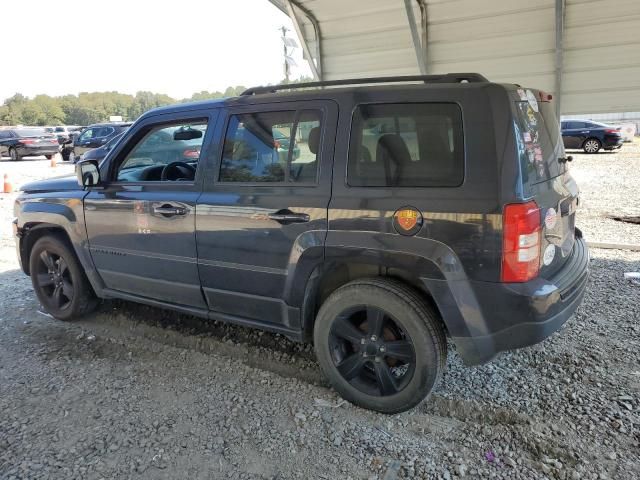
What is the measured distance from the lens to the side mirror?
12.2ft

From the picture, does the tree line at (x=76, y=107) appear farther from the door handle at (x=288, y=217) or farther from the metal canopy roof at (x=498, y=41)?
the door handle at (x=288, y=217)

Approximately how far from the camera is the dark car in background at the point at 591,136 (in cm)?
2086

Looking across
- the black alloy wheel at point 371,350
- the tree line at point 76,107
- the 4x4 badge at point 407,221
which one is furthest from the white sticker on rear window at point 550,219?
the tree line at point 76,107

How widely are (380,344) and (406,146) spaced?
45.8 inches

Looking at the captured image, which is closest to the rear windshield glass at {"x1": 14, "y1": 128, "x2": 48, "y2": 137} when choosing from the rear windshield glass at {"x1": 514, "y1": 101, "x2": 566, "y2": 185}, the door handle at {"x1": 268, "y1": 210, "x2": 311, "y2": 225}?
the door handle at {"x1": 268, "y1": 210, "x2": 311, "y2": 225}

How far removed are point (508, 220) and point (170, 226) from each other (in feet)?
7.49

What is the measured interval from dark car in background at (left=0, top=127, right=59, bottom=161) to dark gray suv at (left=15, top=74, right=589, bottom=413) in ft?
80.3

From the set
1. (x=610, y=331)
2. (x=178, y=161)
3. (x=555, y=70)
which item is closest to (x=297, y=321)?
(x=178, y=161)

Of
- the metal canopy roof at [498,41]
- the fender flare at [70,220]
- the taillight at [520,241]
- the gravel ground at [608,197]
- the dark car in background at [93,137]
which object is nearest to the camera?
the taillight at [520,241]

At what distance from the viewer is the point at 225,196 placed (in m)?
3.21

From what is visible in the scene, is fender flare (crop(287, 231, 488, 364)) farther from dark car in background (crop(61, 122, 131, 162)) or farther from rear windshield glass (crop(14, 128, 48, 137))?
rear windshield glass (crop(14, 128, 48, 137))

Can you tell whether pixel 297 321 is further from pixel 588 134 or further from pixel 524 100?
pixel 588 134

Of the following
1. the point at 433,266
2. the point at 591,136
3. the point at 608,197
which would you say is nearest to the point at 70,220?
the point at 433,266

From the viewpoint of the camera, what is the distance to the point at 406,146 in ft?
8.79
